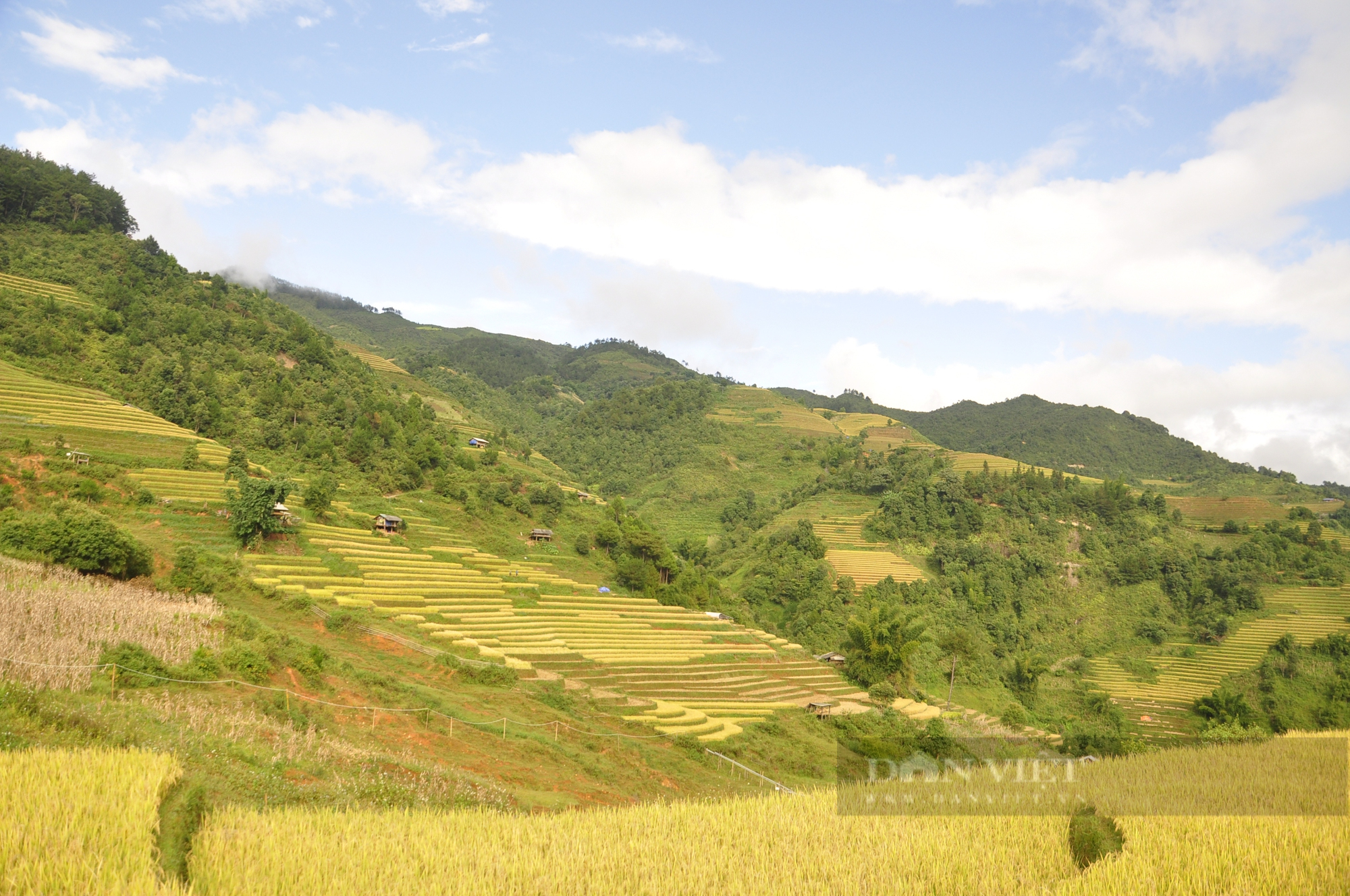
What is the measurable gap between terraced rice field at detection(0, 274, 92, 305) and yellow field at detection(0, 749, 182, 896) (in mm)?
53039

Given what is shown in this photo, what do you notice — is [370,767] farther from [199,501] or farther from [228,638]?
[199,501]

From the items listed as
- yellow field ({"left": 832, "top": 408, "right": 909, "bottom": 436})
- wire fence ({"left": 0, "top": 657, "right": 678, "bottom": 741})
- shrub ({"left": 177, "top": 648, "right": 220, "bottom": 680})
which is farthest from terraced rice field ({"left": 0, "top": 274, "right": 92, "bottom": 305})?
yellow field ({"left": 832, "top": 408, "right": 909, "bottom": 436})

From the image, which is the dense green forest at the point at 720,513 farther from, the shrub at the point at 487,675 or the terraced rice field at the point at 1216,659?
the shrub at the point at 487,675

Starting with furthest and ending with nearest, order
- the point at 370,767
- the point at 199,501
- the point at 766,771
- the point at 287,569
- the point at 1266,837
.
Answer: the point at 199,501 → the point at 287,569 → the point at 766,771 → the point at 370,767 → the point at 1266,837

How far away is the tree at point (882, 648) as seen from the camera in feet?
137

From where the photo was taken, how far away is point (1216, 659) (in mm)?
46312

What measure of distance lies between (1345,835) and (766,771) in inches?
728

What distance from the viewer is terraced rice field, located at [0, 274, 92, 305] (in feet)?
150

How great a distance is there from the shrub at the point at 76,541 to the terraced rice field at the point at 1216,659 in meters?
48.6

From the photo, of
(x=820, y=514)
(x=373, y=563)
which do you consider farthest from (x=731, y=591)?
(x=373, y=563)

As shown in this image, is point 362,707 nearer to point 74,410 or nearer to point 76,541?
point 76,541

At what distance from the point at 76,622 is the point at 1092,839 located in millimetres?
17929

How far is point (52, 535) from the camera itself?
21.1 meters

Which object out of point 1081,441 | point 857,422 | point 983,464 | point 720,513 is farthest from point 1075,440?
point 720,513
